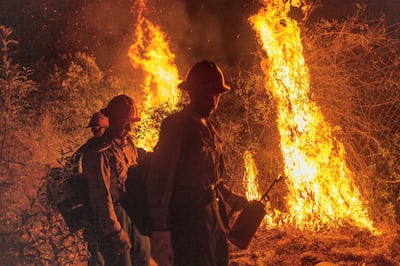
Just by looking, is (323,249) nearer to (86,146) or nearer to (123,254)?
(123,254)

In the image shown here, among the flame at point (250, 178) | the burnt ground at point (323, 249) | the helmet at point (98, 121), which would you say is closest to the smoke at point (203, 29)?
the flame at point (250, 178)

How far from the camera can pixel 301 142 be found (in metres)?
6.24

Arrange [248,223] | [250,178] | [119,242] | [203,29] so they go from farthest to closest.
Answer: [203,29]
[250,178]
[119,242]
[248,223]

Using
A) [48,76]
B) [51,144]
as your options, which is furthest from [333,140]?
[48,76]

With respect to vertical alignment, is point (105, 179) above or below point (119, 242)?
above

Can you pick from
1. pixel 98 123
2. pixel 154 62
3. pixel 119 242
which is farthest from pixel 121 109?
pixel 154 62

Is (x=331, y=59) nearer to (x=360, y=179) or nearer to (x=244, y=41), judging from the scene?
(x=360, y=179)

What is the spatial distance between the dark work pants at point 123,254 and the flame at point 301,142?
8.56 feet

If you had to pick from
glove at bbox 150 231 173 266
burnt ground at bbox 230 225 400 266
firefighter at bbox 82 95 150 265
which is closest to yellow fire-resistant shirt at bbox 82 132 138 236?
firefighter at bbox 82 95 150 265

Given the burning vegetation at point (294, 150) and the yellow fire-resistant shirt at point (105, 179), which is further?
the burning vegetation at point (294, 150)

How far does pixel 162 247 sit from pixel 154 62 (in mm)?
7752

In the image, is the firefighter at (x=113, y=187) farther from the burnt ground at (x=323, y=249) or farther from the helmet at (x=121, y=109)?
the burnt ground at (x=323, y=249)

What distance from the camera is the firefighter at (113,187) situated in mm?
3580

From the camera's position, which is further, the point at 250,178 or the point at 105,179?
the point at 250,178
